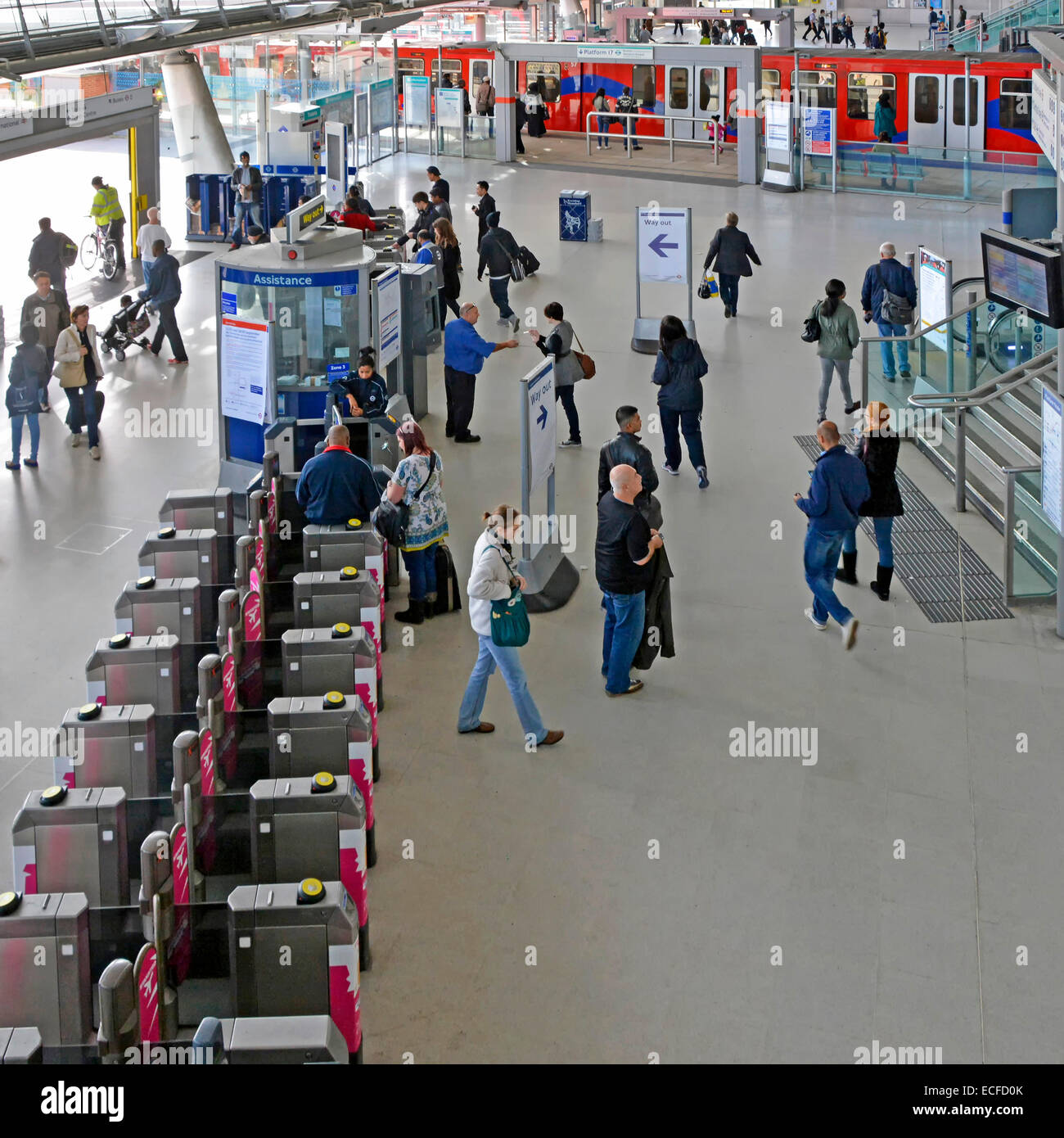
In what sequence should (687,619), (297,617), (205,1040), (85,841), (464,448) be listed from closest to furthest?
(205,1040) < (85,841) < (297,617) < (687,619) < (464,448)

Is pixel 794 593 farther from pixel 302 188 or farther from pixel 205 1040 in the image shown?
pixel 302 188

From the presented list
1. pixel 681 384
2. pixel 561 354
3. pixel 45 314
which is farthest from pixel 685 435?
pixel 45 314

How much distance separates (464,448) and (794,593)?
13.8 ft

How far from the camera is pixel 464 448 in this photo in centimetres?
1390

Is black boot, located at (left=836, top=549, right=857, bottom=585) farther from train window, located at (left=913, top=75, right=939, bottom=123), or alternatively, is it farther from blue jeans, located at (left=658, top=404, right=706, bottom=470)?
train window, located at (left=913, top=75, right=939, bottom=123)

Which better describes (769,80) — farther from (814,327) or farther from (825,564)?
(825,564)

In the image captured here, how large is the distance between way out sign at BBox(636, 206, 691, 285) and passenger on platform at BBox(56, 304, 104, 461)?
613 cm

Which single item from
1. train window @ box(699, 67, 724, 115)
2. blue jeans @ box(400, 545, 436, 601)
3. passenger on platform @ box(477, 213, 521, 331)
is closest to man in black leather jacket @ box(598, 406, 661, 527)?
blue jeans @ box(400, 545, 436, 601)

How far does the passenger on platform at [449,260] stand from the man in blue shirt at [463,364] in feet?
10.6

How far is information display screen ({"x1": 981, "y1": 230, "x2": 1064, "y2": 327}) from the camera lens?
9430 millimetres

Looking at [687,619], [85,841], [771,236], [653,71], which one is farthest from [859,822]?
[653,71]

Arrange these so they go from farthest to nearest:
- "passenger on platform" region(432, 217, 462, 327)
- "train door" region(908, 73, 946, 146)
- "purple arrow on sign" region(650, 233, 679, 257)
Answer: "train door" region(908, 73, 946, 146) < "passenger on platform" region(432, 217, 462, 327) < "purple arrow on sign" region(650, 233, 679, 257)

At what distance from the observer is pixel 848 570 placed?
35.8ft
